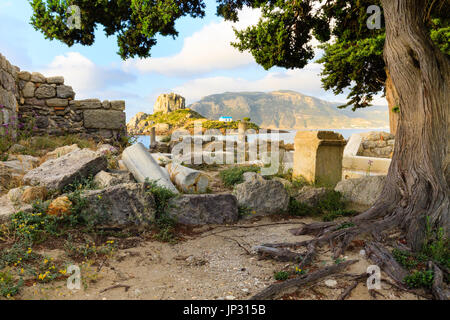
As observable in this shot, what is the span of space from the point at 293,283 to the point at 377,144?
12119 mm

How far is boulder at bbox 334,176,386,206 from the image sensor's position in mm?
6312

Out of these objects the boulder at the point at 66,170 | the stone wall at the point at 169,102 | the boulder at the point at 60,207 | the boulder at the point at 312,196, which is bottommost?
the boulder at the point at 312,196

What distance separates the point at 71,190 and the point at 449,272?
217 inches

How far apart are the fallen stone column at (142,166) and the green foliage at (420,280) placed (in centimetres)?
416

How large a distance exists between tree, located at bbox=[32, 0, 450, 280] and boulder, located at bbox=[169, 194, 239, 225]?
137cm

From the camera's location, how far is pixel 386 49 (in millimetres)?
5027

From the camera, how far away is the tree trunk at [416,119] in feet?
14.8

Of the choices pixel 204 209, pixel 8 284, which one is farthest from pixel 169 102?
pixel 8 284

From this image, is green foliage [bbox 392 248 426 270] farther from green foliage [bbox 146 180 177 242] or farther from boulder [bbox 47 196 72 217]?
boulder [bbox 47 196 72 217]

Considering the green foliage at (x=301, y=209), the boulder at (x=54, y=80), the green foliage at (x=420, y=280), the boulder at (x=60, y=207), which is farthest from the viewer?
the boulder at (x=54, y=80)

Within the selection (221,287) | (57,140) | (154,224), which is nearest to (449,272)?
→ (221,287)

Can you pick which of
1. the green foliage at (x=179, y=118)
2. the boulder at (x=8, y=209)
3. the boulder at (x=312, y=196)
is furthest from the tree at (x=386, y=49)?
the green foliage at (x=179, y=118)

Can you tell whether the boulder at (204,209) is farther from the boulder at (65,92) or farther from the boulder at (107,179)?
the boulder at (65,92)
